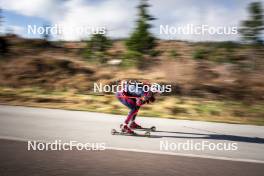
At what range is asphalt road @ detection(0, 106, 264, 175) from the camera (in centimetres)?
596

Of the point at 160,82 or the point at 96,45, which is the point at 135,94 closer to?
the point at 160,82

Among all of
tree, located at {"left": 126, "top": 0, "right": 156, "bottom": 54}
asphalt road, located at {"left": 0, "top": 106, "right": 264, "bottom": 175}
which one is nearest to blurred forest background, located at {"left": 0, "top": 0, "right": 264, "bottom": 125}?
asphalt road, located at {"left": 0, "top": 106, "right": 264, "bottom": 175}

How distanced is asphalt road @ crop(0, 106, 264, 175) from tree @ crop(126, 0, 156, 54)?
1216 inches

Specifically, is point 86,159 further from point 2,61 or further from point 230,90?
point 2,61

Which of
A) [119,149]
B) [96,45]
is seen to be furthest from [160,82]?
[96,45]

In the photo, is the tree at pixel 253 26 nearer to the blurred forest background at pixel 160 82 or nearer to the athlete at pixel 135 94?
the blurred forest background at pixel 160 82

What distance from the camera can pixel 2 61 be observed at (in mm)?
26844

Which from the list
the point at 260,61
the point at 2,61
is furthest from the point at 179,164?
the point at 2,61

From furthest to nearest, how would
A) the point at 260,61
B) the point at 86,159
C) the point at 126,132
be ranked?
the point at 260,61, the point at 126,132, the point at 86,159

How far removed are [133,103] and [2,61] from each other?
69.6 feet

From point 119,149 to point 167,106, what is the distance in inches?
332

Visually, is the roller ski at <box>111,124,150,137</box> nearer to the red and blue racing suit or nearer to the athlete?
the athlete

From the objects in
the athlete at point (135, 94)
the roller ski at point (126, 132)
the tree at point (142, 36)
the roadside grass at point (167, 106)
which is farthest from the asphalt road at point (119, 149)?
the tree at point (142, 36)

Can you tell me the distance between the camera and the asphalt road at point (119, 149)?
596 centimetres
